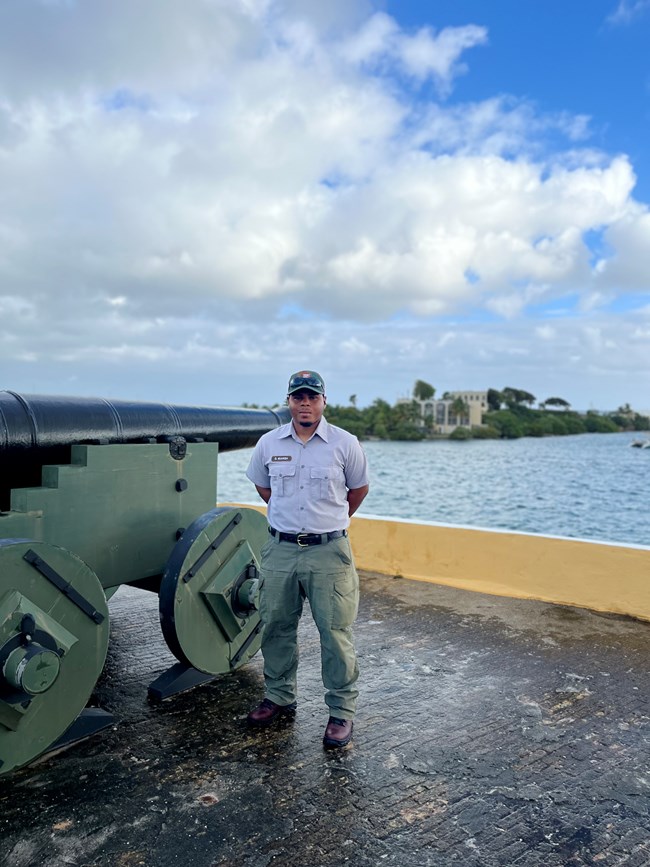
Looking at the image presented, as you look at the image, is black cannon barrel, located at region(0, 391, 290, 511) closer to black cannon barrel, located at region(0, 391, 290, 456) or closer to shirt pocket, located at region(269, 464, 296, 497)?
black cannon barrel, located at region(0, 391, 290, 456)

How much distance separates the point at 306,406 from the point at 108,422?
102cm

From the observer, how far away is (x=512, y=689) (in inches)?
133

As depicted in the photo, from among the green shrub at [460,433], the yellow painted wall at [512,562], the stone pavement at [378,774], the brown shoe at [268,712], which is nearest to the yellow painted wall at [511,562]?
the yellow painted wall at [512,562]

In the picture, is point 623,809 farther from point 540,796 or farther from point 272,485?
point 272,485

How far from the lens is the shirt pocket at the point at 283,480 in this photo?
2.95 m

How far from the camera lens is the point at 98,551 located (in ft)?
10.4

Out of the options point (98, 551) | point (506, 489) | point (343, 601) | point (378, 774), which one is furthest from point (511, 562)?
point (506, 489)

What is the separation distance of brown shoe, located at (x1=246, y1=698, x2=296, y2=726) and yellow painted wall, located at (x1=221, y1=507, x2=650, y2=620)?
2.48 meters

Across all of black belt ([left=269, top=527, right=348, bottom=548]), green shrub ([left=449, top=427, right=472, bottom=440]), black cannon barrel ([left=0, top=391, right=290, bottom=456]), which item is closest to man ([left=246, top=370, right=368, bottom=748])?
black belt ([left=269, top=527, right=348, bottom=548])

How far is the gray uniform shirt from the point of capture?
2.92 metres

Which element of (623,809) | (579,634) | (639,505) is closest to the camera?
(623,809)

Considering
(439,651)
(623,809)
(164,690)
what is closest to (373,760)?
(623,809)

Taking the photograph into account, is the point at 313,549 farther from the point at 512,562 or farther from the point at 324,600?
the point at 512,562

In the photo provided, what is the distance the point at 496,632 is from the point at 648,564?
1.19 m
